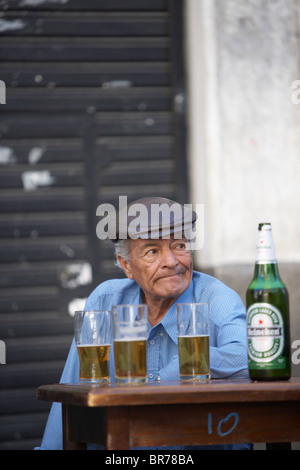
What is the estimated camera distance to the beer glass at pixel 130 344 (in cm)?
244

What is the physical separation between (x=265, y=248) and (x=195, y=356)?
0.36 metres

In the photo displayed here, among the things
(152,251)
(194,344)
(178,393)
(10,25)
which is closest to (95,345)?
(194,344)

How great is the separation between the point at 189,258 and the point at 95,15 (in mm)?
2741

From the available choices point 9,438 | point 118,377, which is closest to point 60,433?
point 118,377

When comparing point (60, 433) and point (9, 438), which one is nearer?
point (60, 433)

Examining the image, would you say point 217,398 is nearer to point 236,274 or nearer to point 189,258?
point 189,258

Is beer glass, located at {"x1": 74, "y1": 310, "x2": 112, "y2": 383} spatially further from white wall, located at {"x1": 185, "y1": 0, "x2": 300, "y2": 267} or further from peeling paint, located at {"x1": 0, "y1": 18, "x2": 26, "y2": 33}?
peeling paint, located at {"x1": 0, "y1": 18, "x2": 26, "y2": 33}

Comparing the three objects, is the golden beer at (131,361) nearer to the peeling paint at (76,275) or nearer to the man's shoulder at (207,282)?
the man's shoulder at (207,282)

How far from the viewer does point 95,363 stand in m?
2.58

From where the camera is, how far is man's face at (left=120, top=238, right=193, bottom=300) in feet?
9.62

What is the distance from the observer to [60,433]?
2.86 m
